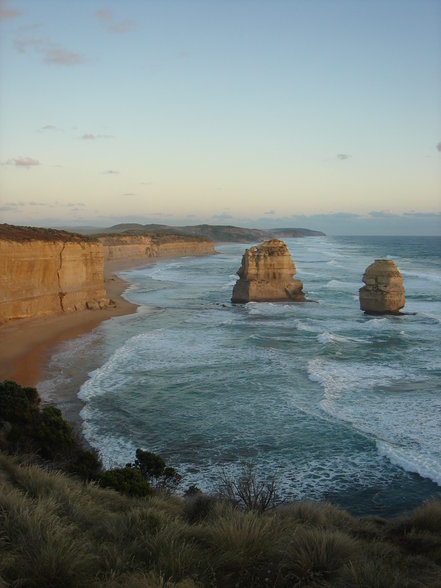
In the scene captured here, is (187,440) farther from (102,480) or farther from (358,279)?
(358,279)

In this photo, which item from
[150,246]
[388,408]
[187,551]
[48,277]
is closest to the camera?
[187,551]

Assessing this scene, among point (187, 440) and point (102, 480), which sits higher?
point (102, 480)

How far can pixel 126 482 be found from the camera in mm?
10359

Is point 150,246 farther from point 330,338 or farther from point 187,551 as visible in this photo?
point 187,551

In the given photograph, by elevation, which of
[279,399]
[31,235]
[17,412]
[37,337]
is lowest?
[279,399]

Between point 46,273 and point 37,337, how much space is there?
6834 mm

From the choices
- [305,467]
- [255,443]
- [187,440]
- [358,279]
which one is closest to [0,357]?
[187,440]

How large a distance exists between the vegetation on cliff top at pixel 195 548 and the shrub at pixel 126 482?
2226 mm

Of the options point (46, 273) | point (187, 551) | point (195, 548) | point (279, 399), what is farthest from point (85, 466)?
point (46, 273)

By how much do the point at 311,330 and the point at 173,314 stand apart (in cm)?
1135

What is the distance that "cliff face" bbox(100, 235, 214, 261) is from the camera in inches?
3644

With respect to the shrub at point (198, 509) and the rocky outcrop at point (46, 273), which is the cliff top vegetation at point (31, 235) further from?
the shrub at point (198, 509)

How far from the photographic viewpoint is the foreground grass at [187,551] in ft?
17.0

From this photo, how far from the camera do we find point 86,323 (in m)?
33.6
